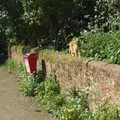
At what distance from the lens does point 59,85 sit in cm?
1059

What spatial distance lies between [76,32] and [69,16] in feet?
2.40

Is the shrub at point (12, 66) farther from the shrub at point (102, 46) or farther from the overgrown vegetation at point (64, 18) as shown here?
the shrub at point (102, 46)

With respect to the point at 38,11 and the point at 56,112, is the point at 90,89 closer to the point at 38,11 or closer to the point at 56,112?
the point at 56,112

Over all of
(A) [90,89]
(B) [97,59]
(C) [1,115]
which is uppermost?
(B) [97,59]

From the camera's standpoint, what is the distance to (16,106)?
10.8 meters

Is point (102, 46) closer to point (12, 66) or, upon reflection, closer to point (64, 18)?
point (64, 18)

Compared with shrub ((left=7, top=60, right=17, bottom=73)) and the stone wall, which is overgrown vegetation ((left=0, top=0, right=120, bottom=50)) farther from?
shrub ((left=7, top=60, right=17, bottom=73))

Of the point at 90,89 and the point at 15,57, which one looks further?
the point at 15,57

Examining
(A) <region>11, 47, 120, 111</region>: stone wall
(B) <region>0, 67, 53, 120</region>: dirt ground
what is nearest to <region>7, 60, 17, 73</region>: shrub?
(B) <region>0, 67, 53, 120</region>: dirt ground

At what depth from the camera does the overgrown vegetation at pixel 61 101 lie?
24.2ft

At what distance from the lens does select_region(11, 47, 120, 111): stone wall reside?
7.44 meters

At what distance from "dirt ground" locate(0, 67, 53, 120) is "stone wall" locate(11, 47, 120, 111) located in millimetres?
858

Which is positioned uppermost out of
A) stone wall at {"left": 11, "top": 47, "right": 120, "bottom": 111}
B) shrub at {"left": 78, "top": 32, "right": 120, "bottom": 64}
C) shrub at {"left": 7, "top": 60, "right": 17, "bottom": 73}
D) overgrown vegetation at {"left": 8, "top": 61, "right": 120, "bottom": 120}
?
shrub at {"left": 78, "top": 32, "right": 120, "bottom": 64}

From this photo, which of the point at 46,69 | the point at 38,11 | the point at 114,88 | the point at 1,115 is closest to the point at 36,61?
the point at 46,69
